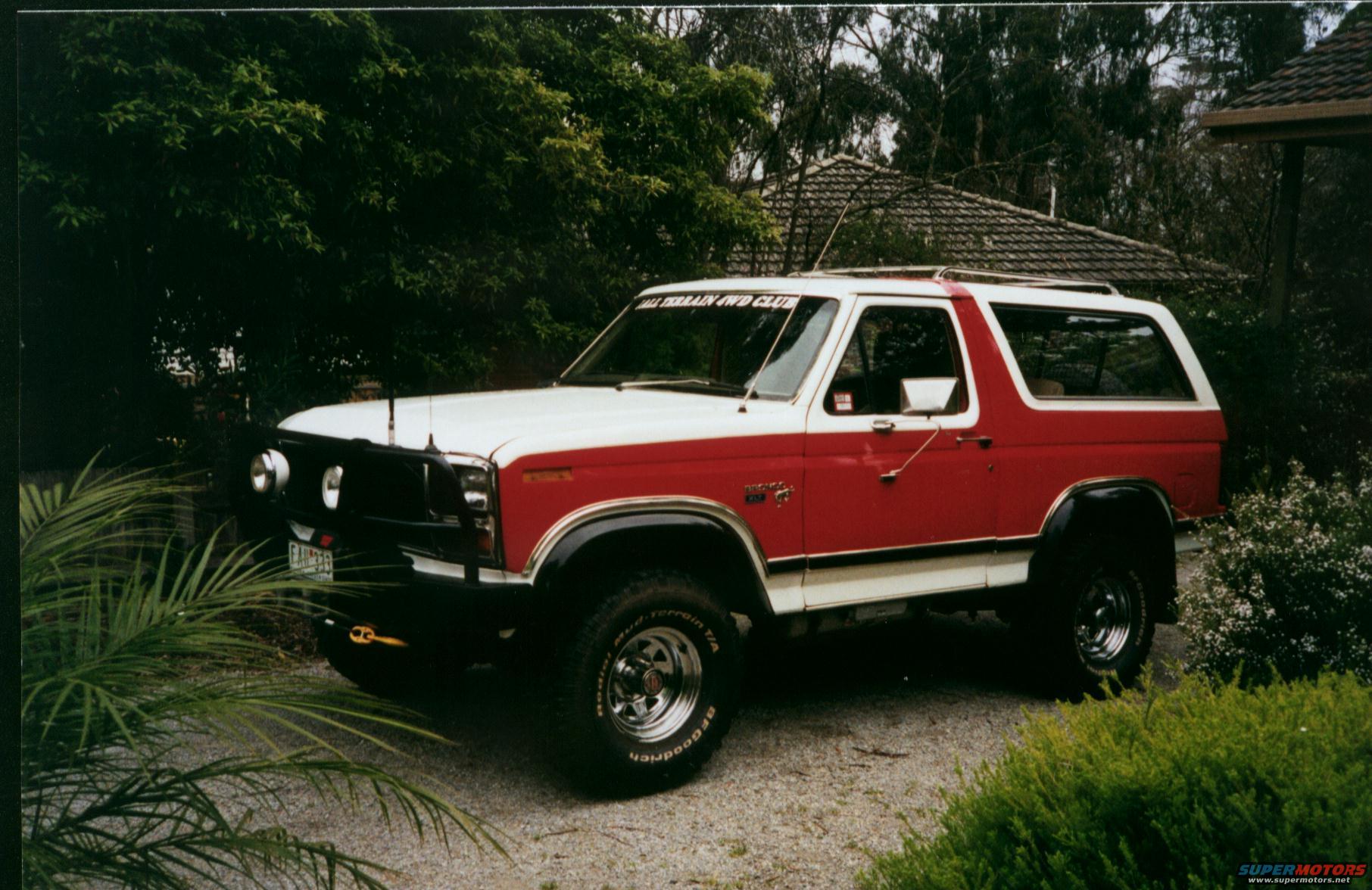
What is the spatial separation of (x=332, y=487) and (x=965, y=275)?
8.09 feet

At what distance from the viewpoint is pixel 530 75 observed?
12.3ft

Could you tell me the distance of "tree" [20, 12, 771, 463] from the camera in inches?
136

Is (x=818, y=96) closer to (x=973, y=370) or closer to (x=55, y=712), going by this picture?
(x=973, y=370)

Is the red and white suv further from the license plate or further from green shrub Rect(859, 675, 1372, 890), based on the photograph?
green shrub Rect(859, 675, 1372, 890)

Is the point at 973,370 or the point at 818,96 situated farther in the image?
the point at 973,370

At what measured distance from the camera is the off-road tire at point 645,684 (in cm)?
391

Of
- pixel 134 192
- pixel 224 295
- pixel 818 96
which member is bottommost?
pixel 224 295

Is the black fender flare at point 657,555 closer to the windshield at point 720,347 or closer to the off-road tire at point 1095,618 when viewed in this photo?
the windshield at point 720,347

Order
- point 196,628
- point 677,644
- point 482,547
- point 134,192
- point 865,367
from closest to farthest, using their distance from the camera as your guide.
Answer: point 196,628
point 134,192
point 482,547
point 677,644
point 865,367

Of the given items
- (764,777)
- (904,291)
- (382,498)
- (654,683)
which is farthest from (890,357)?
(382,498)

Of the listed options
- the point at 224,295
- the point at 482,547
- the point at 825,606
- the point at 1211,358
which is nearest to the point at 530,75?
the point at 224,295

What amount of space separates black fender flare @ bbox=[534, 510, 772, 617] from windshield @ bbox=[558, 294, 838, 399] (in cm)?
60

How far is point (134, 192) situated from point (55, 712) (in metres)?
1.51

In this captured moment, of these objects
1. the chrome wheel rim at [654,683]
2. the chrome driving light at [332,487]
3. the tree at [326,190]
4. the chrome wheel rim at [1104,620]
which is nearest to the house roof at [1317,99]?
the tree at [326,190]
